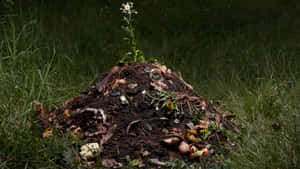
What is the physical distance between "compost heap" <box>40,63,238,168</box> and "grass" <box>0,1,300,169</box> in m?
0.19

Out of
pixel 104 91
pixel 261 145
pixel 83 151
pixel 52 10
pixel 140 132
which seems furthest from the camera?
pixel 52 10

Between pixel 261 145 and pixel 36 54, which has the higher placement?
pixel 36 54

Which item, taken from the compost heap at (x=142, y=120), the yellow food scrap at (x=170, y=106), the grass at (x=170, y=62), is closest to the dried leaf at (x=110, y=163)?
the compost heap at (x=142, y=120)

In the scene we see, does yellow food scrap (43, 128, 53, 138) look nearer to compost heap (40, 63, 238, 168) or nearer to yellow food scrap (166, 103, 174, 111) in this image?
compost heap (40, 63, 238, 168)

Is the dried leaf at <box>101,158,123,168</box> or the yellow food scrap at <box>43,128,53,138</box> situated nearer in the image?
the dried leaf at <box>101,158,123,168</box>

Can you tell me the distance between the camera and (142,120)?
2.56 m

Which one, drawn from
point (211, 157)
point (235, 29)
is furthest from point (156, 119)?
point (235, 29)

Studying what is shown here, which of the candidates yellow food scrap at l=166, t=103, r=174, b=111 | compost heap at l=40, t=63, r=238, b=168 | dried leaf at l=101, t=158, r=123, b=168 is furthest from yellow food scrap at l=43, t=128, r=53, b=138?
yellow food scrap at l=166, t=103, r=174, b=111

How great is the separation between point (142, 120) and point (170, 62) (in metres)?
2.06

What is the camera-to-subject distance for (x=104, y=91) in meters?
2.84

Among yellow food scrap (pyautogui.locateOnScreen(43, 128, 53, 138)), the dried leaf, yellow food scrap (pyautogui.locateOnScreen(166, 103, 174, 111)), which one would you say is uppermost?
yellow food scrap (pyautogui.locateOnScreen(166, 103, 174, 111))

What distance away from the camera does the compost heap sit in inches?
94.1

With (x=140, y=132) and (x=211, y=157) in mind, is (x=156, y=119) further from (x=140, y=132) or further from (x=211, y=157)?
(x=211, y=157)

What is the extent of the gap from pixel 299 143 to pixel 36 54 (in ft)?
9.45
